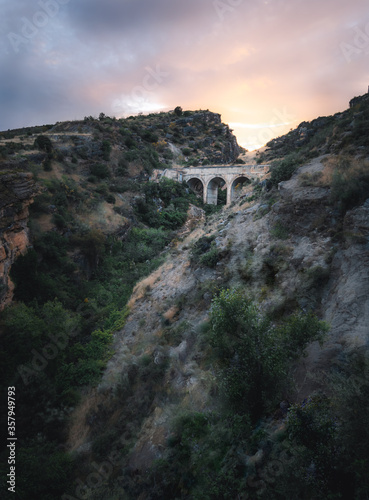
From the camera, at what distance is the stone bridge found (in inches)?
1071

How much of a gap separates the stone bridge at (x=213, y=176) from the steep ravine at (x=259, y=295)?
1407 cm

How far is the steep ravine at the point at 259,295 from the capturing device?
6270 mm

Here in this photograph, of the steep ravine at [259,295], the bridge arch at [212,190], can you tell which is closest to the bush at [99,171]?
the bridge arch at [212,190]

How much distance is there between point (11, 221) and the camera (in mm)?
11586

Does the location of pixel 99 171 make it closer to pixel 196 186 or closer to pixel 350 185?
pixel 196 186

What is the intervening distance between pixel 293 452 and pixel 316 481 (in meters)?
0.51

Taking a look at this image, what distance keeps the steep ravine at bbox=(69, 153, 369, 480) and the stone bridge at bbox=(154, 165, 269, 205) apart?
14.1m

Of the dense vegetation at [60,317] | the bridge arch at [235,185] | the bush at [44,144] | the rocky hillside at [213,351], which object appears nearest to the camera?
the rocky hillside at [213,351]

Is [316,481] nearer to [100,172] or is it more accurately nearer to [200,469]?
[200,469]

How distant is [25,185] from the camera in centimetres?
1284

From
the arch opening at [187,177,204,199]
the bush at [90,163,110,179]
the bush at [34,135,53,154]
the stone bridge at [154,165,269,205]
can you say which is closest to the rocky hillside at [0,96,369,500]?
the bush at [34,135,53,154]

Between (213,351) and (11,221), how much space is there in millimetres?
10666

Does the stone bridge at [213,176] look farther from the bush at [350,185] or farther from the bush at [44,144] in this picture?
the bush at [350,185]

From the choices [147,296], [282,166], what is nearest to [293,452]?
[147,296]
